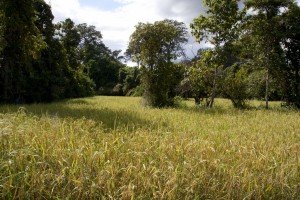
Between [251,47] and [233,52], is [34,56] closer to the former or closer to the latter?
[233,52]

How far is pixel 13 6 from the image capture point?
13.0 metres

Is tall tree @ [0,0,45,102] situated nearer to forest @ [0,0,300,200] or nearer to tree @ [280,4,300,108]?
forest @ [0,0,300,200]

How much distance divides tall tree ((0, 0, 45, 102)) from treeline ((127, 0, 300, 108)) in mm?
5631

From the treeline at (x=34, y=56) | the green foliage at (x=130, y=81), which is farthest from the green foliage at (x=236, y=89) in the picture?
the green foliage at (x=130, y=81)

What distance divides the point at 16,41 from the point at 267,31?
1390cm

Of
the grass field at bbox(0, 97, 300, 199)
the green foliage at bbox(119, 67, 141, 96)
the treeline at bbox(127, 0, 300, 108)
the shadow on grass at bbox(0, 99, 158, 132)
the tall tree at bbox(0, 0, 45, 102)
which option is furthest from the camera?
the green foliage at bbox(119, 67, 141, 96)

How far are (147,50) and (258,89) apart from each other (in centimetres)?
762

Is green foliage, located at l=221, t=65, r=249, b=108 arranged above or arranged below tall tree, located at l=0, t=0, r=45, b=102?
below

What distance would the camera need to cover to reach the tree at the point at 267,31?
1513 cm

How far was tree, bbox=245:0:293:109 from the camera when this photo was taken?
1513cm

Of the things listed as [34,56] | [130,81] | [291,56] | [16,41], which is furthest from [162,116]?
[130,81]

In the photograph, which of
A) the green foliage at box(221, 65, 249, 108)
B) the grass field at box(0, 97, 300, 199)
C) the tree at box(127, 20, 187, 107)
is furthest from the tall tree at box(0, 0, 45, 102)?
the green foliage at box(221, 65, 249, 108)

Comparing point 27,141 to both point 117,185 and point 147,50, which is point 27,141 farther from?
point 147,50

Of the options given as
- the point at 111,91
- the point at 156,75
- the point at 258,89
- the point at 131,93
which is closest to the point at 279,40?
the point at 258,89
